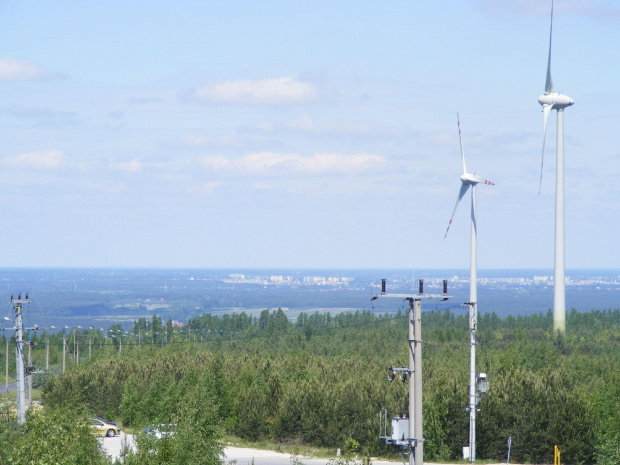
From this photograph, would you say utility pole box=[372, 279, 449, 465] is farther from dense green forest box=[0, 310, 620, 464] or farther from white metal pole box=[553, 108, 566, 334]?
white metal pole box=[553, 108, 566, 334]

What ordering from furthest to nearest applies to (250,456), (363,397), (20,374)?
1. (363,397)
2. (250,456)
3. (20,374)

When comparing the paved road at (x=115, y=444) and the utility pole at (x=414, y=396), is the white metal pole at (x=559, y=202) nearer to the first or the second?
the paved road at (x=115, y=444)

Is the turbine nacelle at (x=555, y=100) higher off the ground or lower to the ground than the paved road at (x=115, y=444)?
higher

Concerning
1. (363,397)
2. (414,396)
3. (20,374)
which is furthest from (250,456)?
(414,396)

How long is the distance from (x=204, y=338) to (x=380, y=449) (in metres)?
101

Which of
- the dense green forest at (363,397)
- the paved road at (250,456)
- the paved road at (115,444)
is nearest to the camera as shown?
the paved road at (250,456)

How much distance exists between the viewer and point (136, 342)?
149625 mm

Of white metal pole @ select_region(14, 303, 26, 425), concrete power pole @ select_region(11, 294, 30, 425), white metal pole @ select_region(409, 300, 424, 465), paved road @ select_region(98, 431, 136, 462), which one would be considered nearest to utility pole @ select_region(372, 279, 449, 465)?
white metal pole @ select_region(409, 300, 424, 465)

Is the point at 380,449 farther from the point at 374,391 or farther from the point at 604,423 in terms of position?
the point at 604,423

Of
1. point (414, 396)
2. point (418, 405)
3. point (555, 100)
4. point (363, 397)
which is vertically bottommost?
point (363, 397)

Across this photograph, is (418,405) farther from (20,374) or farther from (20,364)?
(20,364)

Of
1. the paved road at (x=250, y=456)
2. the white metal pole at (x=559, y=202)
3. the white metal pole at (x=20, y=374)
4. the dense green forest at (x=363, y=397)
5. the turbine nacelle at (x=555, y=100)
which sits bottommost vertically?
the paved road at (x=250, y=456)

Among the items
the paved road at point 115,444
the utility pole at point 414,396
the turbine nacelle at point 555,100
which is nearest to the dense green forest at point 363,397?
the paved road at point 115,444

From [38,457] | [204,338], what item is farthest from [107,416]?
[204,338]
